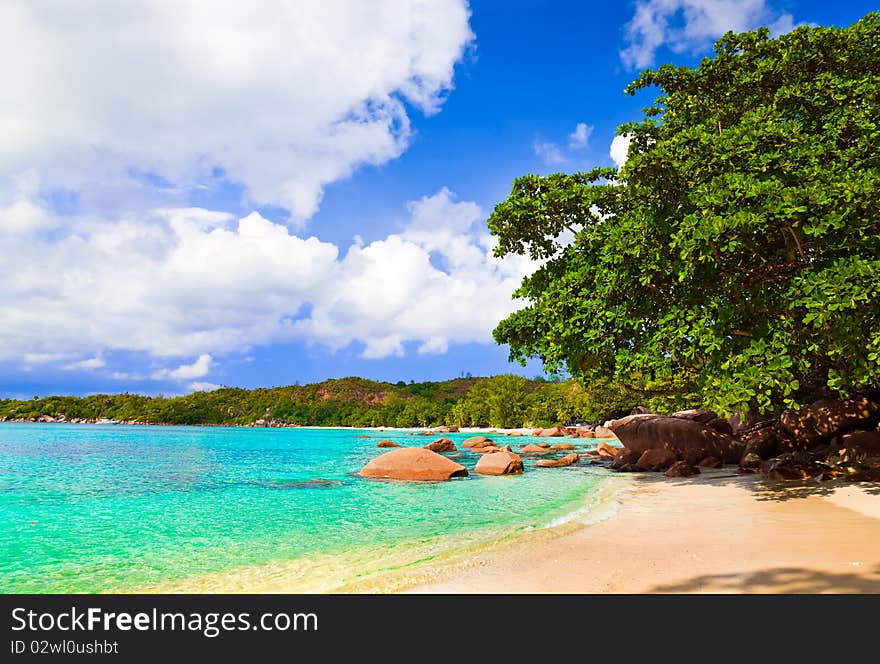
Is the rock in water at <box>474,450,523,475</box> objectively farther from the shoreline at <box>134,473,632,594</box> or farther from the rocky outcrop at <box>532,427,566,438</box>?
the rocky outcrop at <box>532,427,566,438</box>

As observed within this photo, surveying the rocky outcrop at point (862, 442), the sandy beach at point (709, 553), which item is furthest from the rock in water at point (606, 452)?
the sandy beach at point (709, 553)

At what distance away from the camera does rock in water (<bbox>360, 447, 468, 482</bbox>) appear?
21516mm

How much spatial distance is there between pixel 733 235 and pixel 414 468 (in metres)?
15.5

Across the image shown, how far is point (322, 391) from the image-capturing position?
178 meters

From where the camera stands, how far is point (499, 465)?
23.5 m

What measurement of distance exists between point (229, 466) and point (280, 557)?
23486 millimetres

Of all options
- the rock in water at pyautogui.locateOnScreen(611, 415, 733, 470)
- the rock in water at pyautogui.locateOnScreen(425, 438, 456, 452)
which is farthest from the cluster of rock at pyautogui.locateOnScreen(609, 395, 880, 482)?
the rock in water at pyautogui.locateOnScreen(425, 438, 456, 452)

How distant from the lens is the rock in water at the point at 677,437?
69.6 feet

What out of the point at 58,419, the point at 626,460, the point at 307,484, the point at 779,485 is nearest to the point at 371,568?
the point at 779,485

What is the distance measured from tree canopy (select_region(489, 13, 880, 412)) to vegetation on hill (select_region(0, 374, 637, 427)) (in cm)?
8516

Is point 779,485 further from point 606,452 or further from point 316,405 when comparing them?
point 316,405
